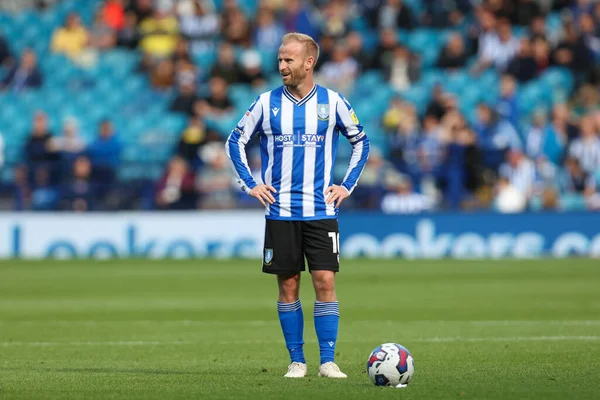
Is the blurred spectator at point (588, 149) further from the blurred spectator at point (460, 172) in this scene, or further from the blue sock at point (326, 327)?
the blue sock at point (326, 327)

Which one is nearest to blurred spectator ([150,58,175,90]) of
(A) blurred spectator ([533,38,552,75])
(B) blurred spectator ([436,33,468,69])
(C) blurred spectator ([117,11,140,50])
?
(C) blurred spectator ([117,11,140,50])

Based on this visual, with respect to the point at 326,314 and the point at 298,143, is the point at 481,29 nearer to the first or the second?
the point at 298,143

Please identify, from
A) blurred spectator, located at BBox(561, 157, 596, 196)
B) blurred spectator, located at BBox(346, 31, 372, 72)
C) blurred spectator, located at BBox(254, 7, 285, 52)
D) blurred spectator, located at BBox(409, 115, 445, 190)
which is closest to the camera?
blurred spectator, located at BBox(561, 157, 596, 196)

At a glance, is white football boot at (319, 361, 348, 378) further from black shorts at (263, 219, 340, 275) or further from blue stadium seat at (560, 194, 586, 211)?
blue stadium seat at (560, 194, 586, 211)

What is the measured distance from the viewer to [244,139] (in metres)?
8.14

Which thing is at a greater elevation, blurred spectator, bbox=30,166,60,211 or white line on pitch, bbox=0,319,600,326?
blurred spectator, bbox=30,166,60,211

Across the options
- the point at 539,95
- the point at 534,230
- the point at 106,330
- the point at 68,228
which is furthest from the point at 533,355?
the point at 539,95

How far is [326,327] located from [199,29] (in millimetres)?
20099

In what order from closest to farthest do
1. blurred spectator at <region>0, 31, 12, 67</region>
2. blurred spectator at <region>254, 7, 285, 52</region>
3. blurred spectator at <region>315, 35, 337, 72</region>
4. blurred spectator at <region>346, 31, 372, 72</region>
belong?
blurred spectator at <region>315, 35, 337, 72</region> < blurred spectator at <region>346, 31, 372, 72</region> < blurred spectator at <region>254, 7, 285, 52</region> < blurred spectator at <region>0, 31, 12, 67</region>

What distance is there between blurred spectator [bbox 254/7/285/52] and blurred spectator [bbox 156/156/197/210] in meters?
5.35

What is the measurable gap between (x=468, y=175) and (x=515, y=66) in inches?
161

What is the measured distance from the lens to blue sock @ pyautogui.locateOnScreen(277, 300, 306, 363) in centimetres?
804

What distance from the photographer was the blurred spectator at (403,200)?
2192 cm

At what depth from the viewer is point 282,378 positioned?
7820 millimetres
